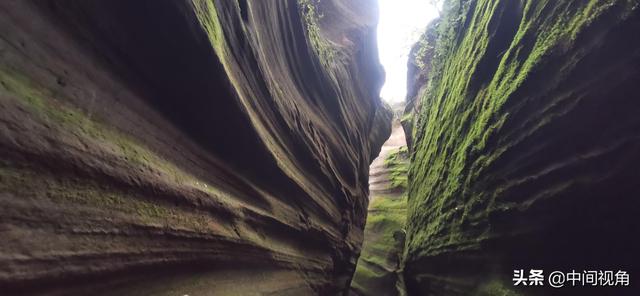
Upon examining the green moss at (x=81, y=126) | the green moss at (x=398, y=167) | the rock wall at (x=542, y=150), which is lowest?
the green moss at (x=81, y=126)

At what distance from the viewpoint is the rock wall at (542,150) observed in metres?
3.12

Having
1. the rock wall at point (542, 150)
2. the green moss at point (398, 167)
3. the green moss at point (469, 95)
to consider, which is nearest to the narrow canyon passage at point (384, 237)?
the green moss at point (398, 167)

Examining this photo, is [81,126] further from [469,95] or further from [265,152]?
[469,95]

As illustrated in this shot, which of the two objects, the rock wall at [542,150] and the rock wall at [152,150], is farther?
the rock wall at [542,150]

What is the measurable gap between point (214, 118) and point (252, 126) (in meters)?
0.45

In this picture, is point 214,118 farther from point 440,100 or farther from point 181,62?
point 440,100

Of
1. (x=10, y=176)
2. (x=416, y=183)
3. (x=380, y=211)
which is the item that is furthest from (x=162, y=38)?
(x=380, y=211)

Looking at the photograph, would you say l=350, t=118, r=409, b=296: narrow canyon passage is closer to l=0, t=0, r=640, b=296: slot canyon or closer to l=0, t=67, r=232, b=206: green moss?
l=0, t=0, r=640, b=296: slot canyon

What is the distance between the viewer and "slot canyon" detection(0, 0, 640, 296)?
6.05 ft

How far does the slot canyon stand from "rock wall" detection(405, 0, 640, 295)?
2 centimetres

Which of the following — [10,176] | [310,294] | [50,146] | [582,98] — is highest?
[582,98]

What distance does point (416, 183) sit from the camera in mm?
7965

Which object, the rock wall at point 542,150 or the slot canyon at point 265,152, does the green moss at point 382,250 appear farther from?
the rock wall at point 542,150

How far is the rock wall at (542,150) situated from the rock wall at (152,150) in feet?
7.92
